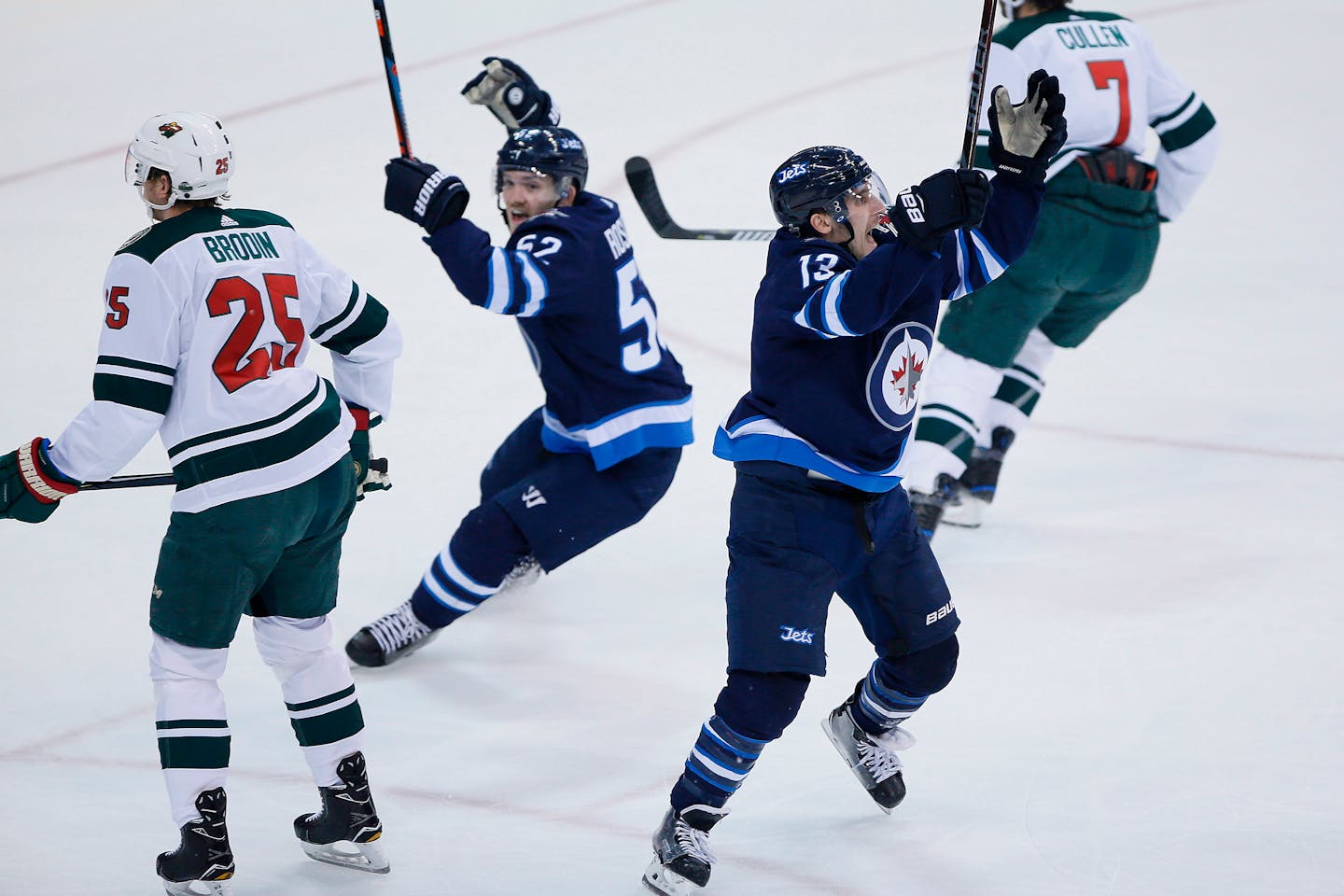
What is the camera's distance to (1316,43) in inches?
334

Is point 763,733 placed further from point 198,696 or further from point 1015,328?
point 1015,328

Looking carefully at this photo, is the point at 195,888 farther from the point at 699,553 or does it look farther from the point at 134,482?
the point at 699,553

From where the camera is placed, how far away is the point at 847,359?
2910 millimetres

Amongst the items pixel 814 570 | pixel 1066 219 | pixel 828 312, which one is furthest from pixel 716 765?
pixel 1066 219

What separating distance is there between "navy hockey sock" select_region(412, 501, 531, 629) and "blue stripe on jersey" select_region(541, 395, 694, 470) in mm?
222

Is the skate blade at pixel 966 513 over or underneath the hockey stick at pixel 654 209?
underneath

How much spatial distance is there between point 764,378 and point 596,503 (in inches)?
36.3

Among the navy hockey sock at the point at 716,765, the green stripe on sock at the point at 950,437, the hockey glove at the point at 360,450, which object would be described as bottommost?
the green stripe on sock at the point at 950,437

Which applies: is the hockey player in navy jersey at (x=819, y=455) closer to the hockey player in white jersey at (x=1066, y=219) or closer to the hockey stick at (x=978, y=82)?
the hockey stick at (x=978, y=82)

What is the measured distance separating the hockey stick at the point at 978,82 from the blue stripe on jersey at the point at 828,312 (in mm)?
354

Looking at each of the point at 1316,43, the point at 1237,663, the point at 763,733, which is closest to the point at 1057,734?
the point at 1237,663

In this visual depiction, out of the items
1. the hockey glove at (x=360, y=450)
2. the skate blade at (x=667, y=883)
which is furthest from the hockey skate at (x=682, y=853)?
the hockey glove at (x=360, y=450)

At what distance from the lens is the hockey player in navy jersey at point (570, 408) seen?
3666mm

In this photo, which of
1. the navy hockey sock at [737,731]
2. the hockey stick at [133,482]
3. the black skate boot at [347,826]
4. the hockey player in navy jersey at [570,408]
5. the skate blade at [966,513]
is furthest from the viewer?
the skate blade at [966,513]
